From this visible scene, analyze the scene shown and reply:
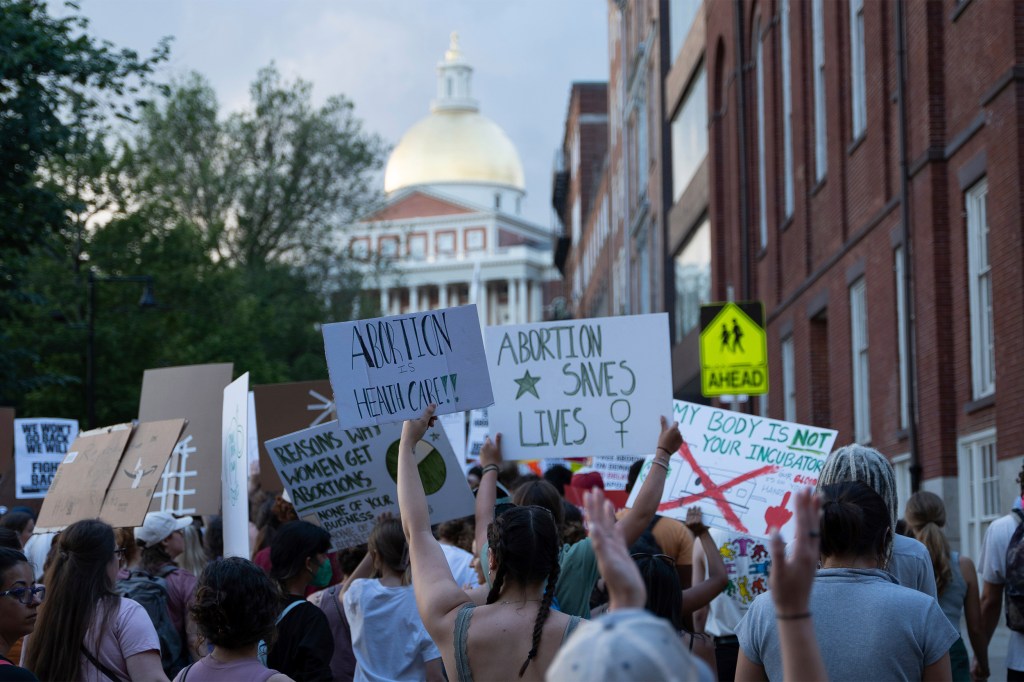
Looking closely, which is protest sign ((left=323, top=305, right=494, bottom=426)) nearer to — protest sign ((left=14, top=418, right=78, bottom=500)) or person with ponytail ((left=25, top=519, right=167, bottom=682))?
person with ponytail ((left=25, top=519, right=167, bottom=682))

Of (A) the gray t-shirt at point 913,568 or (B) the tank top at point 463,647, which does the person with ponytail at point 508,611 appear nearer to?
(B) the tank top at point 463,647

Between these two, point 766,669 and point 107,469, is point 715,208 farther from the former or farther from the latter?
point 766,669

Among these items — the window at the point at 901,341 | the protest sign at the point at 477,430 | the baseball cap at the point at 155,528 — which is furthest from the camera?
the protest sign at the point at 477,430

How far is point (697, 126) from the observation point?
33.3 meters

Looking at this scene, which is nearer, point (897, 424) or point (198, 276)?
point (897, 424)

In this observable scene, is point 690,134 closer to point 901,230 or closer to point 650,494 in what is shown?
point 901,230

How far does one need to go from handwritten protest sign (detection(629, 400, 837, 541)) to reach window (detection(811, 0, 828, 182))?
1522 cm

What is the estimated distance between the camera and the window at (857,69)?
1984 cm

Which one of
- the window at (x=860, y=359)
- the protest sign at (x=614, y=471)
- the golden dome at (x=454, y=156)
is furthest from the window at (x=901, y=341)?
the golden dome at (x=454, y=156)

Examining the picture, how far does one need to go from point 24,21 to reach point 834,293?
1109 cm

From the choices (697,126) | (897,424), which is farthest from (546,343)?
(697,126)

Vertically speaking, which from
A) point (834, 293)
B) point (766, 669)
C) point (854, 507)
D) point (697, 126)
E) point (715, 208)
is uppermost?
point (697, 126)

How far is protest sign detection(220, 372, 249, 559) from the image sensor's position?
770 centimetres

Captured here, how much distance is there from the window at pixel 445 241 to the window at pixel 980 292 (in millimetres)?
125749
